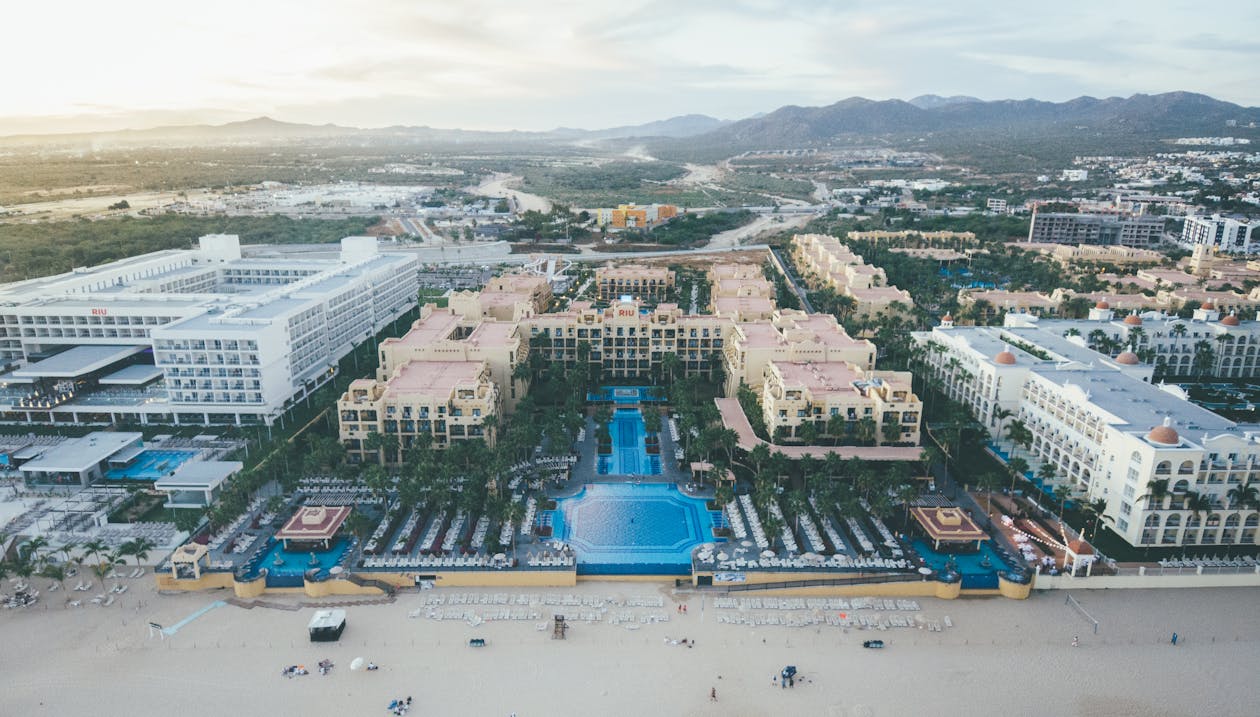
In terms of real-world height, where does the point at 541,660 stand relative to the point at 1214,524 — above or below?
below

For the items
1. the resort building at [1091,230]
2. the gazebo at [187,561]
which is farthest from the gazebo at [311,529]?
the resort building at [1091,230]

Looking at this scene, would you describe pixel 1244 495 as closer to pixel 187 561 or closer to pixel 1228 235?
pixel 187 561

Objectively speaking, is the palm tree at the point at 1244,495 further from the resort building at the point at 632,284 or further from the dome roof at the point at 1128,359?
the resort building at the point at 632,284

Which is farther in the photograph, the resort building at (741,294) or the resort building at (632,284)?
the resort building at (632,284)

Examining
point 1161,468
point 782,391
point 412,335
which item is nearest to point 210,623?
point 412,335

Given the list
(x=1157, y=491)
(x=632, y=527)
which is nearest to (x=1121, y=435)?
(x=1157, y=491)

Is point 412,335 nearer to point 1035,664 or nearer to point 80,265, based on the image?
point 1035,664
